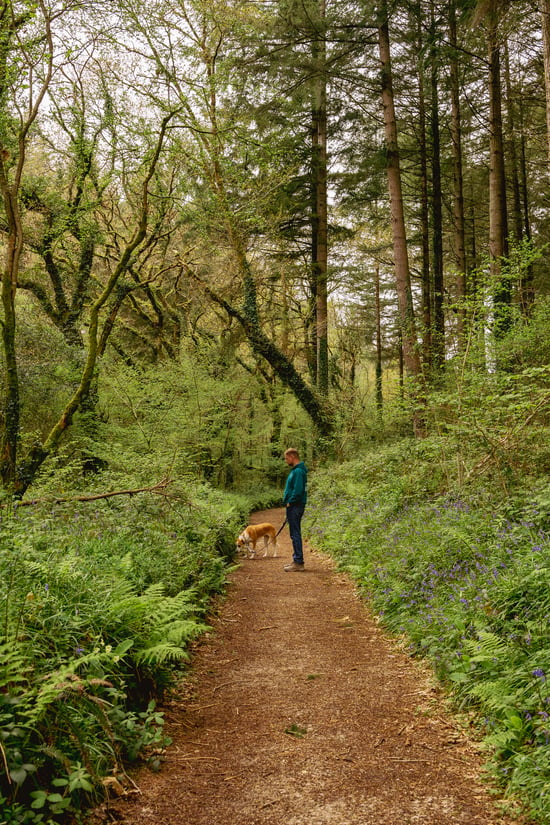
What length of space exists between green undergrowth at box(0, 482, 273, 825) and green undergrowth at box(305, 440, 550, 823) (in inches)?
81.9

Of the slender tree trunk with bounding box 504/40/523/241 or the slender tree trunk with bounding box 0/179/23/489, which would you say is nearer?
the slender tree trunk with bounding box 0/179/23/489

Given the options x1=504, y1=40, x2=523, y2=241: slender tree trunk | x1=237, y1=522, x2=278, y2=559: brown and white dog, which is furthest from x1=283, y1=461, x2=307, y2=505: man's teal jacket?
x1=504, y1=40, x2=523, y2=241: slender tree trunk

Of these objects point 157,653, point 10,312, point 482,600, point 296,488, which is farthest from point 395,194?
point 157,653

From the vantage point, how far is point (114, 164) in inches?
659

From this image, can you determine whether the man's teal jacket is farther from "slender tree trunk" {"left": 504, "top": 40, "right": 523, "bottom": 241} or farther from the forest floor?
"slender tree trunk" {"left": 504, "top": 40, "right": 523, "bottom": 241}

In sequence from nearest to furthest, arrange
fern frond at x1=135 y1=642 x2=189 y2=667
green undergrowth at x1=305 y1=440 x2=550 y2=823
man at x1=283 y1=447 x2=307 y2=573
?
green undergrowth at x1=305 y1=440 x2=550 y2=823 < fern frond at x1=135 y1=642 x2=189 y2=667 < man at x1=283 y1=447 x2=307 y2=573

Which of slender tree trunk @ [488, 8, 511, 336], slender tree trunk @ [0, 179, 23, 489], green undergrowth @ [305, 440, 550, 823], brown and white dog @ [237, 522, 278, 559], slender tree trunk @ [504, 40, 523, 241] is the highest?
slender tree trunk @ [504, 40, 523, 241]

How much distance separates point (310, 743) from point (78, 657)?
165 centimetres

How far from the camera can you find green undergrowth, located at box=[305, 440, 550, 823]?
314cm

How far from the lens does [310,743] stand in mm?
3643

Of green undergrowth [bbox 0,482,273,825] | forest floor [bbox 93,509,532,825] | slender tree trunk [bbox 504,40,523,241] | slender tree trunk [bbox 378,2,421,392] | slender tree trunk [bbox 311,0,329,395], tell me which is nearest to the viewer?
green undergrowth [bbox 0,482,273,825]

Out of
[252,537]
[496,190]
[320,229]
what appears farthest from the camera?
[320,229]

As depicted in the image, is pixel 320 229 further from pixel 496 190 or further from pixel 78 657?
pixel 78 657

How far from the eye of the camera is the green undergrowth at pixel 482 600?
3.14 metres
